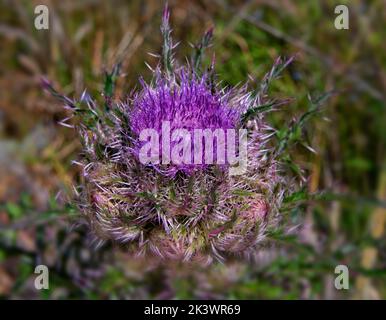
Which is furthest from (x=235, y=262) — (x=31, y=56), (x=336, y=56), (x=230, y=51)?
(x=31, y=56)

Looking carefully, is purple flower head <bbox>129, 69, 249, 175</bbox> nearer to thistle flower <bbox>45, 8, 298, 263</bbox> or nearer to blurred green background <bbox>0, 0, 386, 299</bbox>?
thistle flower <bbox>45, 8, 298, 263</bbox>

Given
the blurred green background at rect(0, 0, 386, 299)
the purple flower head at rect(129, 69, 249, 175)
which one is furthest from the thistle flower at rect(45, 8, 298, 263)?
the blurred green background at rect(0, 0, 386, 299)

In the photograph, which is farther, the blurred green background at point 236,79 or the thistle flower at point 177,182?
the blurred green background at point 236,79

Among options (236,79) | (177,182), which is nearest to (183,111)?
(177,182)

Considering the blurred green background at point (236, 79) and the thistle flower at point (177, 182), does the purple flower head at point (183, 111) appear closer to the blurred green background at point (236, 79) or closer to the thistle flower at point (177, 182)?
the thistle flower at point (177, 182)

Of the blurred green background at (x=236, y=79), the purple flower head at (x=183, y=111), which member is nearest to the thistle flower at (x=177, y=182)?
the purple flower head at (x=183, y=111)

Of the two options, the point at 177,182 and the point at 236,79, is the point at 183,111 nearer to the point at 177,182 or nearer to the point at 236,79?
the point at 177,182

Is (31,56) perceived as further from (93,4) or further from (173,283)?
(173,283)
